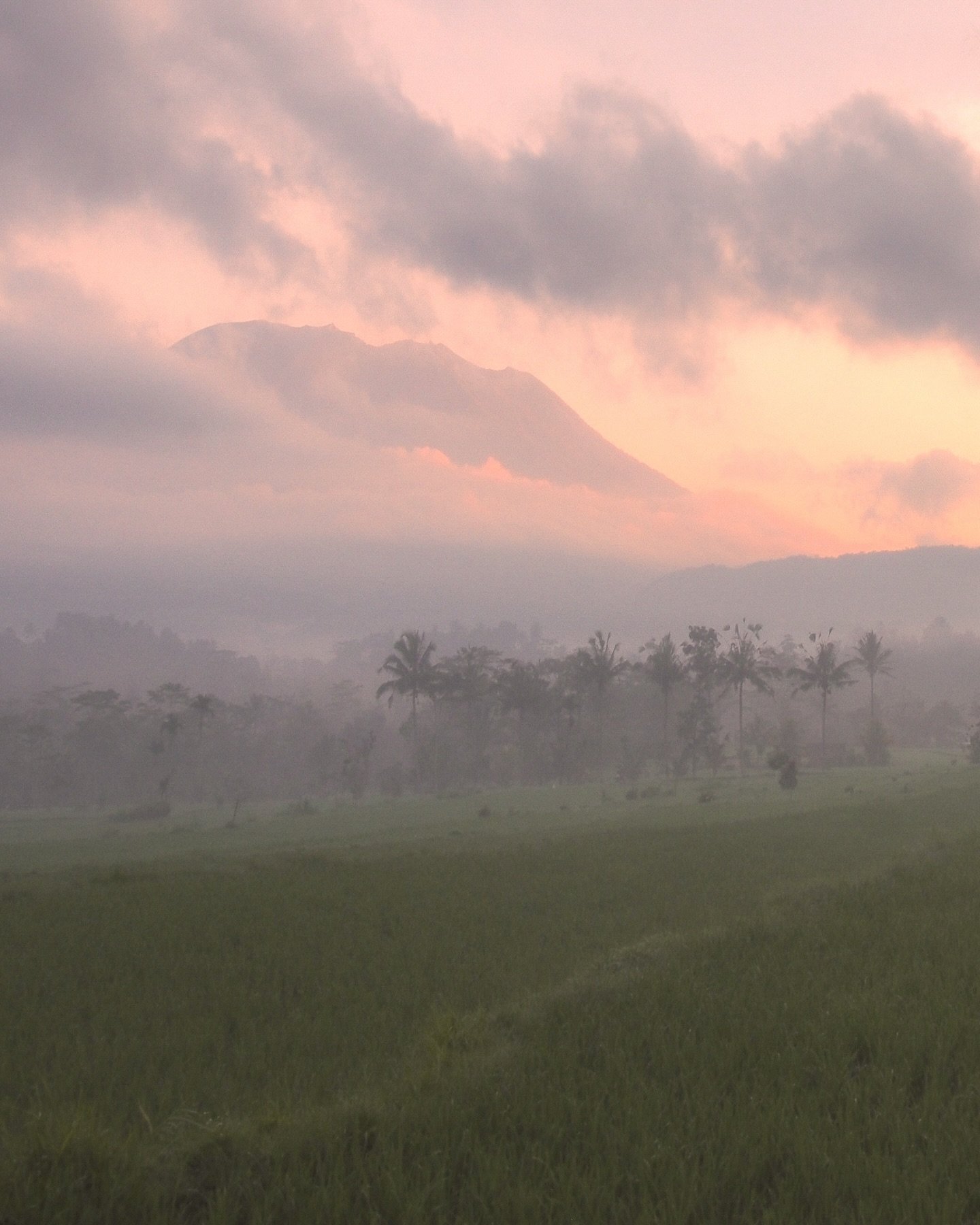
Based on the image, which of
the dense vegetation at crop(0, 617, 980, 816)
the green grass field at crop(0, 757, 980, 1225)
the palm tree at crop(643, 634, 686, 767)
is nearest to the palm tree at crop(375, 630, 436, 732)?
the dense vegetation at crop(0, 617, 980, 816)

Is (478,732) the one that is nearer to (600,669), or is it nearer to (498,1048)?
(600,669)

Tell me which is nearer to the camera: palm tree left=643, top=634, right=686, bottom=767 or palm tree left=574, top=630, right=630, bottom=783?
palm tree left=574, top=630, right=630, bottom=783

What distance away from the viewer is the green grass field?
477 cm

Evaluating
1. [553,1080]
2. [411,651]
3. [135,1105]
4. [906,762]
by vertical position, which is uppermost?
[411,651]

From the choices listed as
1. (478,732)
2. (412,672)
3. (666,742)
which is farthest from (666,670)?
(412,672)

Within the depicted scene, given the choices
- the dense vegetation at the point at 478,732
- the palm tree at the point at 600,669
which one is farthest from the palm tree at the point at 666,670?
the palm tree at the point at 600,669

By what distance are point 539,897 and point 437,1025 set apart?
28.2 feet

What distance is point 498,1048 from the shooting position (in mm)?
7016

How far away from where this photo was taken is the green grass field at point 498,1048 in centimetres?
477

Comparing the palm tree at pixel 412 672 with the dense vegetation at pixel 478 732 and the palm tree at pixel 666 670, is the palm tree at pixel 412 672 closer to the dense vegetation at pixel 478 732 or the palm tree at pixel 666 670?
the dense vegetation at pixel 478 732

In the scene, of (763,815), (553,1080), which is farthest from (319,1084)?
(763,815)

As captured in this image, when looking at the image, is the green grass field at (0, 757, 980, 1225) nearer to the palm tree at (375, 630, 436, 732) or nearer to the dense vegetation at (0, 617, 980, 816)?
the dense vegetation at (0, 617, 980, 816)

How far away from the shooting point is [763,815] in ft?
109

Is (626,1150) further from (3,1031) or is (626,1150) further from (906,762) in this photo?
(906,762)
